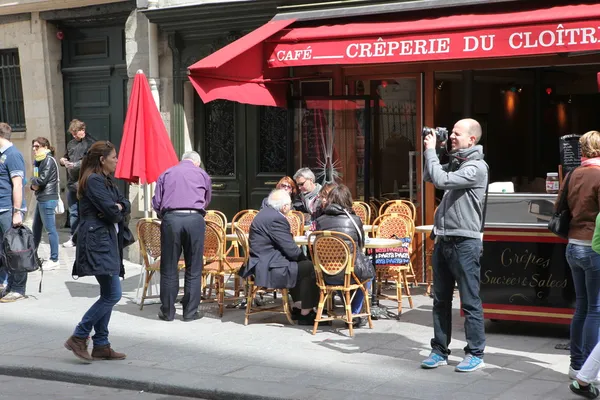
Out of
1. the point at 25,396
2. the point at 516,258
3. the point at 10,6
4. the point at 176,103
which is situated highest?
the point at 10,6

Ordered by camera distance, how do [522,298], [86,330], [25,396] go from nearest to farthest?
[25,396] → [86,330] → [522,298]

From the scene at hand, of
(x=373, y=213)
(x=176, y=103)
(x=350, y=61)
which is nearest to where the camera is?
(x=350, y=61)

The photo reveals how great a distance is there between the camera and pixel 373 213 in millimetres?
12477

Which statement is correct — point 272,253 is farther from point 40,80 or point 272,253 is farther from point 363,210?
point 40,80

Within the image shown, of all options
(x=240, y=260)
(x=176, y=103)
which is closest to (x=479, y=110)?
(x=240, y=260)

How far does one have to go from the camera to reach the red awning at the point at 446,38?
9539 millimetres

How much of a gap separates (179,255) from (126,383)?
8.56ft

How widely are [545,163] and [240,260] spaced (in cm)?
373

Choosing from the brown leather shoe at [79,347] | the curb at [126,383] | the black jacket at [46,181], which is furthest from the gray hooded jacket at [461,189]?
the black jacket at [46,181]

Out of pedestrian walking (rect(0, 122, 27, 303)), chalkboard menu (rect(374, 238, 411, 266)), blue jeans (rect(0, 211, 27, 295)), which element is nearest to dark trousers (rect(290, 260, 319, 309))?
chalkboard menu (rect(374, 238, 411, 266))

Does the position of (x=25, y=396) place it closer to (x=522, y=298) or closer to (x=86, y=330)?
(x=86, y=330)

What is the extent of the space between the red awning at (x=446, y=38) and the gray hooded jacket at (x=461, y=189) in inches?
99.5

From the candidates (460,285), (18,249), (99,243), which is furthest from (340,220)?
(18,249)

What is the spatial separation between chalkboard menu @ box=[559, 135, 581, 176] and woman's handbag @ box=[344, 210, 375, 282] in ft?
6.48
